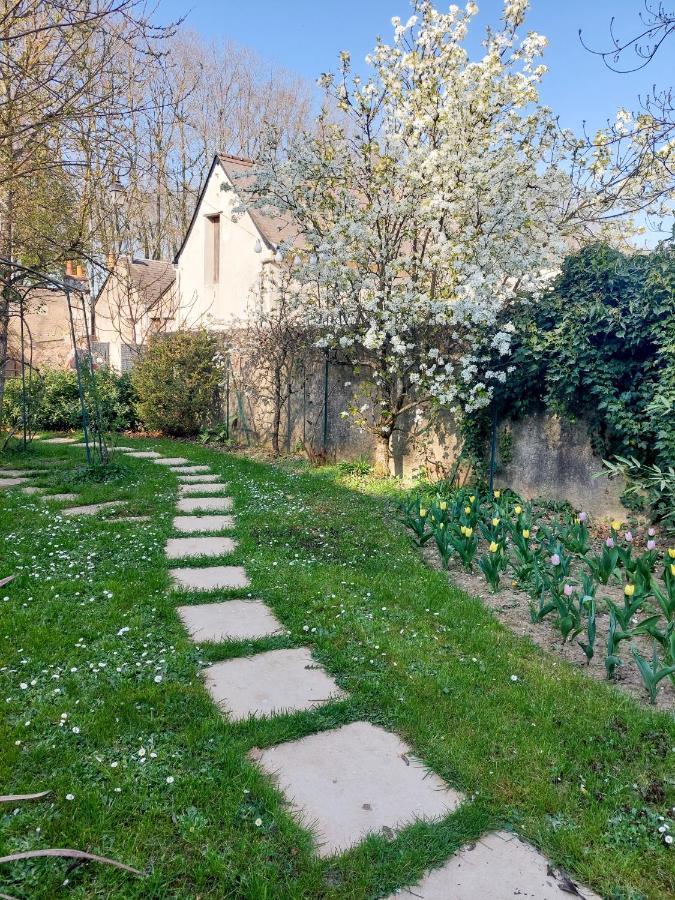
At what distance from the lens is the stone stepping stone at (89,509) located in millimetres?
5066

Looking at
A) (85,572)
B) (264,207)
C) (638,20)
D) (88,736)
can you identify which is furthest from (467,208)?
(88,736)

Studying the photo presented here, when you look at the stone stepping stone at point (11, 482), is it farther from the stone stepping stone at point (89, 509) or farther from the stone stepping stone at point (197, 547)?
the stone stepping stone at point (197, 547)

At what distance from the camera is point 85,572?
11.9 ft

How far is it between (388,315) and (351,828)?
5.17 meters

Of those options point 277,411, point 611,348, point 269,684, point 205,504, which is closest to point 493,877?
point 269,684

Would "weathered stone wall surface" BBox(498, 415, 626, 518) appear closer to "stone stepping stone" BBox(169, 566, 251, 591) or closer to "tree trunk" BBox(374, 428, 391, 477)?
"tree trunk" BBox(374, 428, 391, 477)

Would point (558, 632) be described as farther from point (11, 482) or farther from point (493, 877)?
point (11, 482)

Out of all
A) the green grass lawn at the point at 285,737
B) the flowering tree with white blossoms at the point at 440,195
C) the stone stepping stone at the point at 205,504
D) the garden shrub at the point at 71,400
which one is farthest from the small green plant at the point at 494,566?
the garden shrub at the point at 71,400

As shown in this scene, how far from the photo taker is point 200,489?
250 inches

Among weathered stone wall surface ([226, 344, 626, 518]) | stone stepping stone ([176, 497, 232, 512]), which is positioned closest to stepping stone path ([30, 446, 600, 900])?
stone stepping stone ([176, 497, 232, 512])

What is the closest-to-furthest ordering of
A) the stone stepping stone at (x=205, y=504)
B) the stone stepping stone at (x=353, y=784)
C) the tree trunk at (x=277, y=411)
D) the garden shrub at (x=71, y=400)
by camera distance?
the stone stepping stone at (x=353, y=784)
the stone stepping stone at (x=205, y=504)
the tree trunk at (x=277, y=411)
the garden shrub at (x=71, y=400)

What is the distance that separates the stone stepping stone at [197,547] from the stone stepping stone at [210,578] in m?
0.24

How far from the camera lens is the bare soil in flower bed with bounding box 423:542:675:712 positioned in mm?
2576

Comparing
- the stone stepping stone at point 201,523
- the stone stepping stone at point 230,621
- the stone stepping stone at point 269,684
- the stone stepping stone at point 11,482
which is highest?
the stone stepping stone at point 11,482
